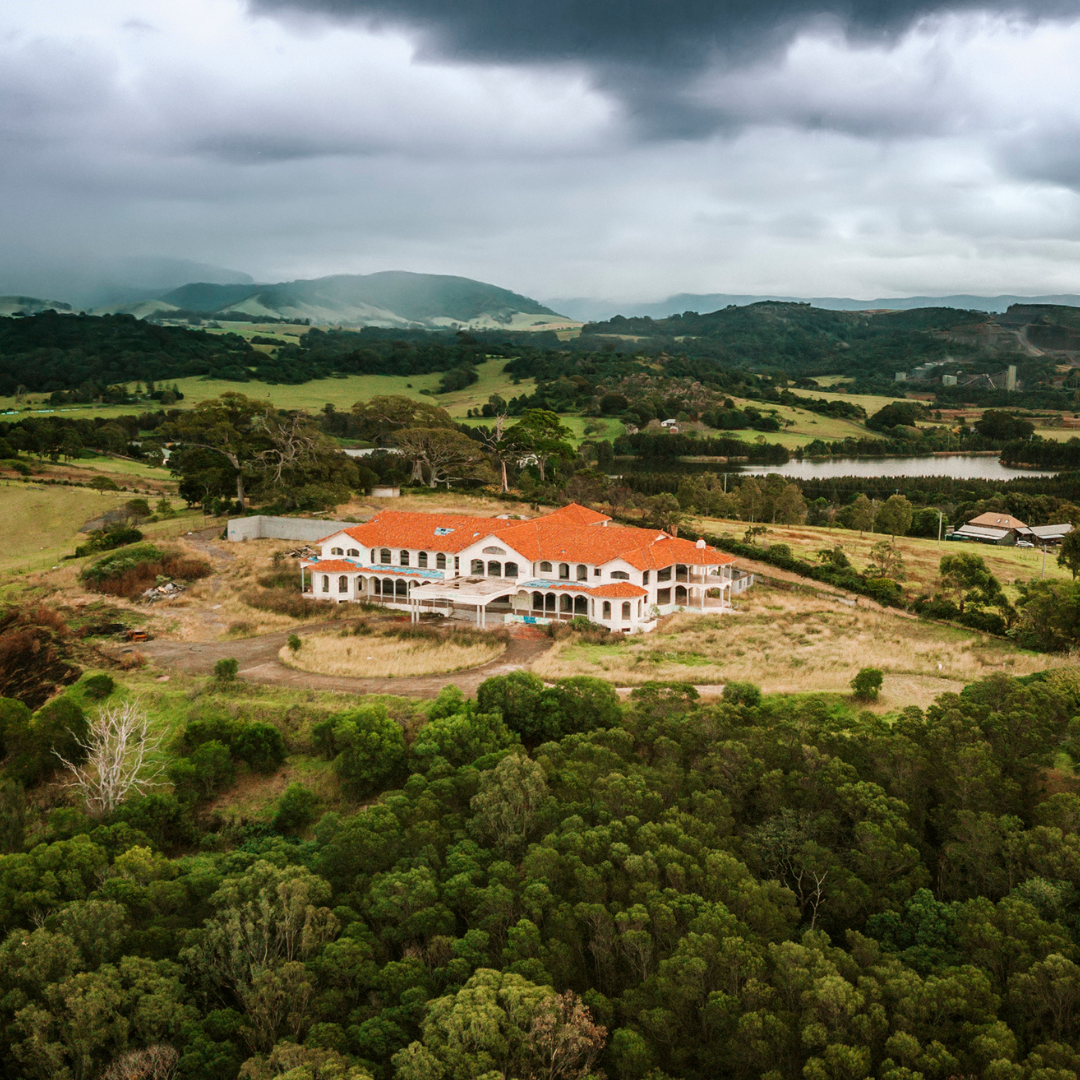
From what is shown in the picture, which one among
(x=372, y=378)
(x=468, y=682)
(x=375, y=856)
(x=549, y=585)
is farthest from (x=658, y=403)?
(x=375, y=856)

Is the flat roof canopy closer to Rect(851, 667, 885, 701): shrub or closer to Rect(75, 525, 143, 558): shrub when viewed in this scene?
Rect(851, 667, 885, 701): shrub

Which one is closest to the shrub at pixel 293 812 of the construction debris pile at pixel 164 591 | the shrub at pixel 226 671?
the shrub at pixel 226 671

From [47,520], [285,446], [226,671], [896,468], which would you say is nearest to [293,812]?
[226,671]

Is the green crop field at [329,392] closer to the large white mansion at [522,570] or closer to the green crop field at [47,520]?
the green crop field at [47,520]

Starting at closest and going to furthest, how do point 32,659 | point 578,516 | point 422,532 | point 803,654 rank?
point 803,654
point 32,659
point 422,532
point 578,516

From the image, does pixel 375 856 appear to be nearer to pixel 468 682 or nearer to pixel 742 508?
pixel 468 682

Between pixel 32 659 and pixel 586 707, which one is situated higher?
pixel 586 707

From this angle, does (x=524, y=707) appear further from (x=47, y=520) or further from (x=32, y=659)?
(x=47, y=520)

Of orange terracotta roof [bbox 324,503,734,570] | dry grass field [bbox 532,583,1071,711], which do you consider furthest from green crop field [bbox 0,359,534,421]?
dry grass field [bbox 532,583,1071,711]
